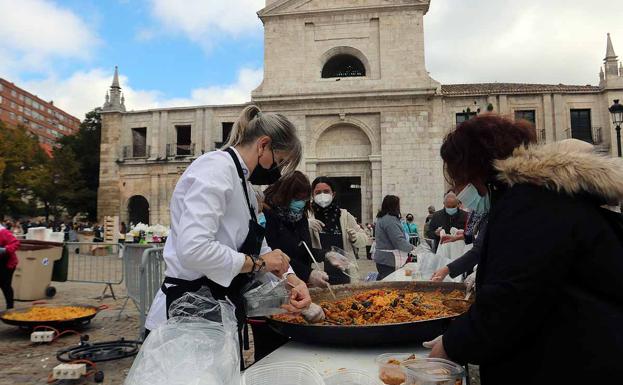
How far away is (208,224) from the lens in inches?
75.2

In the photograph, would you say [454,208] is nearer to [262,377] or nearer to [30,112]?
[262,377]

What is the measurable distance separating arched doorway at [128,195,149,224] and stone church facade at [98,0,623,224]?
10.4 meters

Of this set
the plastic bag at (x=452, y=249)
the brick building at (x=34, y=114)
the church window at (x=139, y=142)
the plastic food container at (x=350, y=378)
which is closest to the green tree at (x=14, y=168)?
the church window at (x=139, y=142)

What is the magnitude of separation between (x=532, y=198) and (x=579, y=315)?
1.34ft

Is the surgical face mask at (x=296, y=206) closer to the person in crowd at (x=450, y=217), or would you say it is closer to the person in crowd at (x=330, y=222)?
the person in crowd at (x=330, y=222)

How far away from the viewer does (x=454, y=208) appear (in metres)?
7.62

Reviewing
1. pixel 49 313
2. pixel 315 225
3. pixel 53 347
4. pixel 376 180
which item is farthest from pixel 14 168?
pixel 315 225

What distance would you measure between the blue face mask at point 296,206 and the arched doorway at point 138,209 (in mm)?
28914

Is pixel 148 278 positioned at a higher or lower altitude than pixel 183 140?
lower

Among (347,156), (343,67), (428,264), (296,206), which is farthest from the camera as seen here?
(343,67)

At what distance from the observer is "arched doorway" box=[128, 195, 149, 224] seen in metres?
30.7

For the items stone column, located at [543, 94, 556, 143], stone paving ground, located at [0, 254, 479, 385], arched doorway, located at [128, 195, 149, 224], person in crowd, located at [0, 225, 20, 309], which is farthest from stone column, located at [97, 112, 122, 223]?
stone column, located at [543, 94, 556, 143]

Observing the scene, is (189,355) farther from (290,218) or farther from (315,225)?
(315,225)

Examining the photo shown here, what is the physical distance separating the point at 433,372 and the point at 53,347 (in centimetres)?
651
